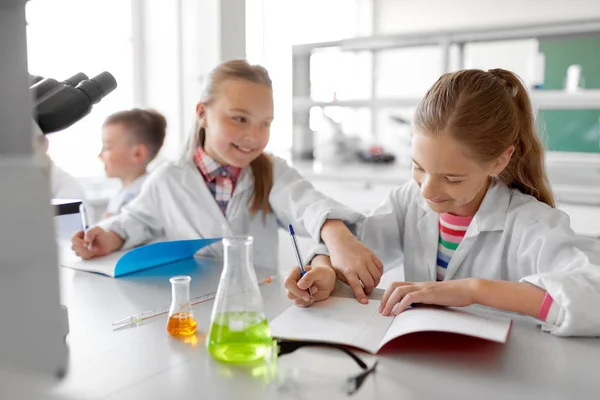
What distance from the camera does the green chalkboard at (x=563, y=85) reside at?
3952mm

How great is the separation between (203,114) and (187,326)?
0.89 meters

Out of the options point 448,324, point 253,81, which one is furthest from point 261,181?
point 448,324

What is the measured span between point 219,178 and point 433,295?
0.87 m

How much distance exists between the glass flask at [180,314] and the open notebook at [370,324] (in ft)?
0.41

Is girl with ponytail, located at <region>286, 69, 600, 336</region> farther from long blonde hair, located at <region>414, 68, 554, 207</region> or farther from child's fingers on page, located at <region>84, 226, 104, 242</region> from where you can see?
child's fingers on page, located at <region>84, 226, 104, 242</region>

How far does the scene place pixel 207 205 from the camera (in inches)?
60.7

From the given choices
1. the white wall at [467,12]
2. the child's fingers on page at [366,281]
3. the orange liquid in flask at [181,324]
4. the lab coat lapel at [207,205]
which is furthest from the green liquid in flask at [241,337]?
the white wall at [467,12]

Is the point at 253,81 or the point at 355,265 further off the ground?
the point at 253,81

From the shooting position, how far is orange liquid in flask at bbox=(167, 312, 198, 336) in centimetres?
81

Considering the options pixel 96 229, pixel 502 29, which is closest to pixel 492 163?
pixel 96 229

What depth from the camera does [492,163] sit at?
1085 millimetres

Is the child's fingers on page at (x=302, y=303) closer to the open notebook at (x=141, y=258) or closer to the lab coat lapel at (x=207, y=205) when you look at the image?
the open notebook at (x=141, y=258)

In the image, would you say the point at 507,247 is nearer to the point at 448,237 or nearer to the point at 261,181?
the point at 448,237

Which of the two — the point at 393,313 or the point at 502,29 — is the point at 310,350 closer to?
the point at 393,313
